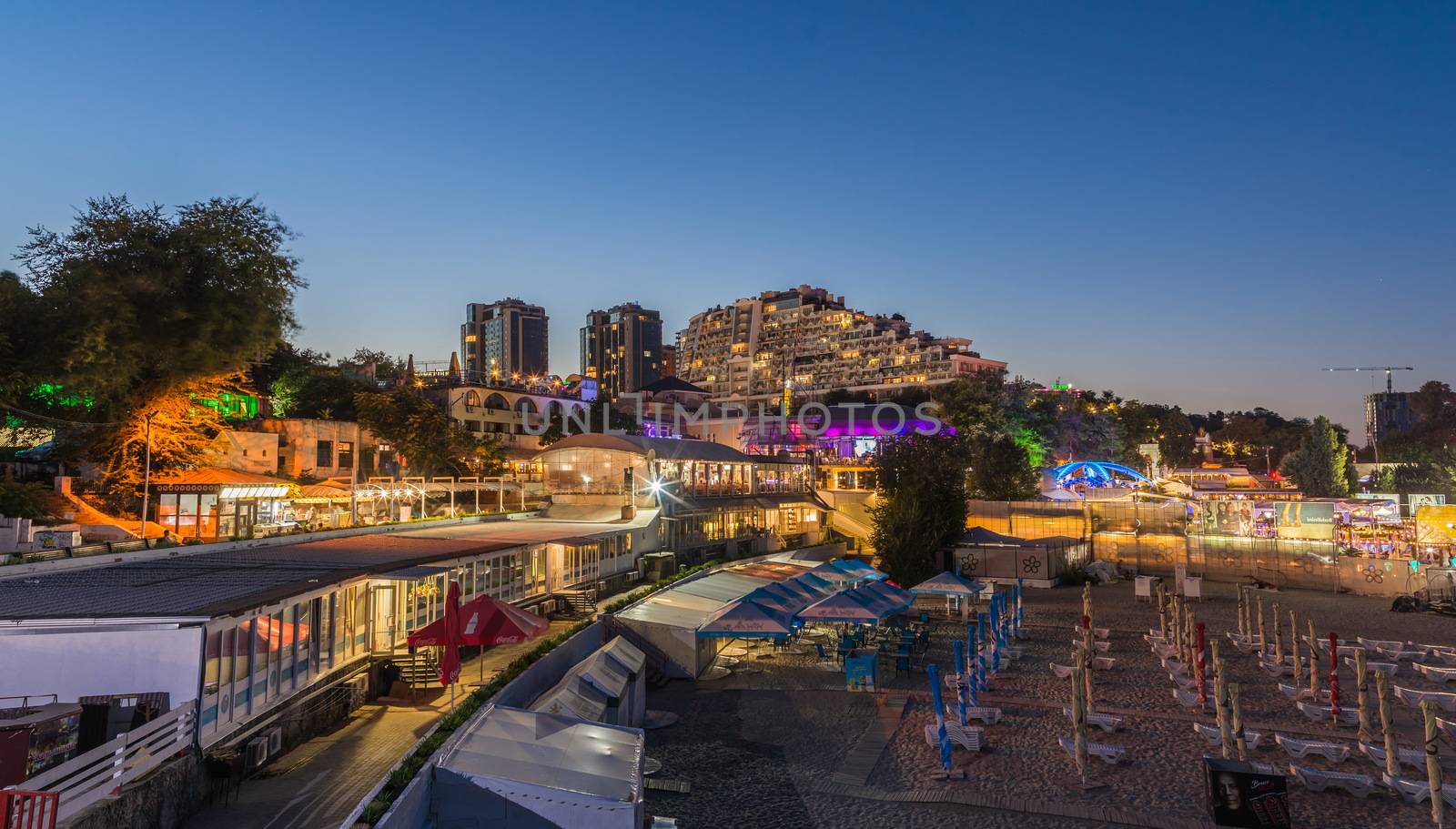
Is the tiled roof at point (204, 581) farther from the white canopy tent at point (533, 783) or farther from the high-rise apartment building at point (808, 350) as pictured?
the high-rise apartment building at point (808, 350)

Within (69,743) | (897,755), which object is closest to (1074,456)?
(897,755)

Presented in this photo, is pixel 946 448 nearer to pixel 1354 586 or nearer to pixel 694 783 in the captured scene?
pixel 1354 586

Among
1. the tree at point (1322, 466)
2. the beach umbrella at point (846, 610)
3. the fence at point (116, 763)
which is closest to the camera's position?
the fence at point (116, 763)

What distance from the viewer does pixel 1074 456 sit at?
64.0 metres

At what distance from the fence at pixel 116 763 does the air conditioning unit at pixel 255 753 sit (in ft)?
2.94

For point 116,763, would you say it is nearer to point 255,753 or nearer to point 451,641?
point 255,753

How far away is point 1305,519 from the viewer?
4038cm

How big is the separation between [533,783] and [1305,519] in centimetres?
4286

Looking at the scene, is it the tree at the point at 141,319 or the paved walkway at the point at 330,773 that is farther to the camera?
the tree at the point at 141,319

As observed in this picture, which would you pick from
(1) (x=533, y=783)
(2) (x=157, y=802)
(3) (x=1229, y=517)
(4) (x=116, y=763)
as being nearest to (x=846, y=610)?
(1) (x=533, y=783)

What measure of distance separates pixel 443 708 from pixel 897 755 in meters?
7.47

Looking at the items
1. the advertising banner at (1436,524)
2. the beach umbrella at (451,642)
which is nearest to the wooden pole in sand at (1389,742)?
the beach umbrella at (451,642)

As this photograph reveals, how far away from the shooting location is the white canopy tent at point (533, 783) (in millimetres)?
9094

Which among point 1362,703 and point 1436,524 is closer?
point 1362,703
